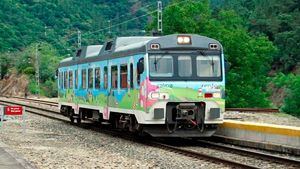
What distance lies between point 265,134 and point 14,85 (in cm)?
8885

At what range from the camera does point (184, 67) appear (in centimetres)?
1908

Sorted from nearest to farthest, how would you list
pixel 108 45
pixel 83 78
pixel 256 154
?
pixel 256 154 < pixel 108 45 < pixel 83 78

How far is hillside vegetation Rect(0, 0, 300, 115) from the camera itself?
66.3 meters

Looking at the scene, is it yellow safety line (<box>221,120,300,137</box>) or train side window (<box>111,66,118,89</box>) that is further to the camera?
train side window (<box>111,66,118,89</box>)

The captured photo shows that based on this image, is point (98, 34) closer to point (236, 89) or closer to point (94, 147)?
point (236, 89)

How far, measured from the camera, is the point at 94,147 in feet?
62.1

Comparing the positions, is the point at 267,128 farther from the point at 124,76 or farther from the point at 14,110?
the point at 14,110

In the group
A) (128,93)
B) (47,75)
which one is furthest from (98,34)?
(128,93)

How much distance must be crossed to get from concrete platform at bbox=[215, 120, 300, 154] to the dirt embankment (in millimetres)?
78835

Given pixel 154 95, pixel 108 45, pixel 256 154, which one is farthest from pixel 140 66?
pixel 108 45

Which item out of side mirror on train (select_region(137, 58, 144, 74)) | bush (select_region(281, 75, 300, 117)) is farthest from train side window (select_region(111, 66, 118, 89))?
bush (select_region(281, 75, 300, 117))

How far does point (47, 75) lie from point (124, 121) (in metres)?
82.8

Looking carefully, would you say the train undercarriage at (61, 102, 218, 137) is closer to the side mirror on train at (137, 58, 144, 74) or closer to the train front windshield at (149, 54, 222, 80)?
the train front windshield at (149, 54, 222, 80)

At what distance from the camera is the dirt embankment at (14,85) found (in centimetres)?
9991
